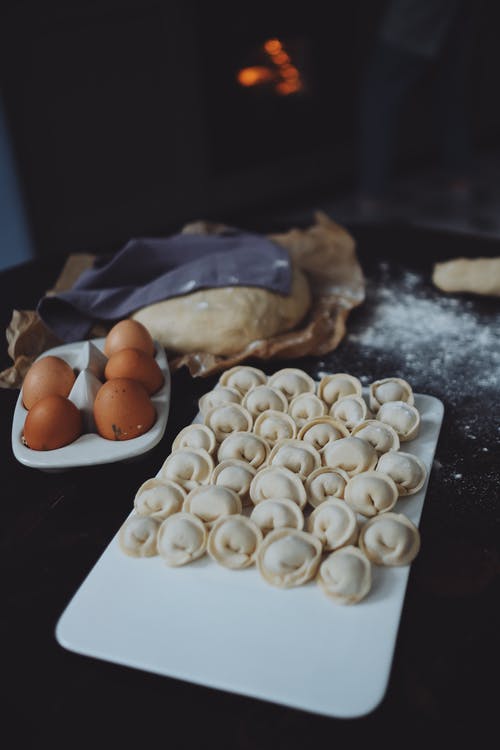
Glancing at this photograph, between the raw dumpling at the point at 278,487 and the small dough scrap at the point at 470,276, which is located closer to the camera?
the raw dumpling at the point at 278,487

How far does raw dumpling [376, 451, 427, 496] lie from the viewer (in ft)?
2.80

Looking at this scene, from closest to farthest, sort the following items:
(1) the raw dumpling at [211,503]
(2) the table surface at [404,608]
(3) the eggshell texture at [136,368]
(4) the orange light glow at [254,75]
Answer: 1. (2) the table surface at [404,608]
2. (1) the raw dumpling at [211,503]
3. (3) the eggshell texture at [136,368]
4. (4) the orange light glow at [254,75]

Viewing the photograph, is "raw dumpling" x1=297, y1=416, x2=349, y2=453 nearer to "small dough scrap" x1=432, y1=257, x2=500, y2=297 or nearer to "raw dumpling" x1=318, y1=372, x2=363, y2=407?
"raw dumpling" x1=318, y1=372, x2=363, y2=407

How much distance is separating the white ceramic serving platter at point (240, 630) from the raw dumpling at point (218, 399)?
0.30 metres

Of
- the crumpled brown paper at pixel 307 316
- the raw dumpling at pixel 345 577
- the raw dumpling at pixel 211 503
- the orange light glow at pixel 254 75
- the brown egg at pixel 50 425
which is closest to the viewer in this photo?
the raw dumpling at pixel 345 577

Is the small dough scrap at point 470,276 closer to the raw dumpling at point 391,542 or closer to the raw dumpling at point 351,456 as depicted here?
the raw dumpling at point 351,456

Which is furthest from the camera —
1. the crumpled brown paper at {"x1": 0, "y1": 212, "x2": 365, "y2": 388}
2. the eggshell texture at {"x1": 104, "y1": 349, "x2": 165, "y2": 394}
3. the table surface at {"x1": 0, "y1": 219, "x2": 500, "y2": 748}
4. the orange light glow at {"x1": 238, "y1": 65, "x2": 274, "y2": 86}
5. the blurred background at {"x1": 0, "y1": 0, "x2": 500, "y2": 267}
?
the orange light glow at {"x1": 238, "y1": 65, "x2": 274, "y2": 86}

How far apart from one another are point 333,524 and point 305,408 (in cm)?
26

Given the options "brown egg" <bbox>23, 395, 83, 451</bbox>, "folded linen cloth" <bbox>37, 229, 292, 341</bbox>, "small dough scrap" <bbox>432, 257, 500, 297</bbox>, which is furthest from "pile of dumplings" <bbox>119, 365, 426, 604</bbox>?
"small dough scrap" <bbox>432, 257, 500, 297</bbox>

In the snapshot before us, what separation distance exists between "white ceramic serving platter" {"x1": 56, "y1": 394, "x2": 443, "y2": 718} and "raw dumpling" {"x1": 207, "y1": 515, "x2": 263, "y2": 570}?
0.04 ft

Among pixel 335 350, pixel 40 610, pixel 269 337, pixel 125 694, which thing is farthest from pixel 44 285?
pixel 125 694

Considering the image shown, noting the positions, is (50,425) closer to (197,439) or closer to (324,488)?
(197,439)

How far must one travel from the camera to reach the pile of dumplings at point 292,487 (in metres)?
0.76

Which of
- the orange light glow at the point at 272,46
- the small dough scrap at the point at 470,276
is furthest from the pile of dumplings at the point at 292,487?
the orange light glow at the point at 272,46
